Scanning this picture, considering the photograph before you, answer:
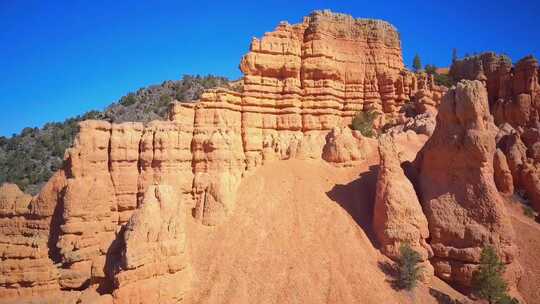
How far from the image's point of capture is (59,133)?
4856 centimetres

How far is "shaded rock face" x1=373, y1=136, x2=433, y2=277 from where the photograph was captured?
1315 cm

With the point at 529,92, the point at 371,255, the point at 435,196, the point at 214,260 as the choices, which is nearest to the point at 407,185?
the point at 435,196

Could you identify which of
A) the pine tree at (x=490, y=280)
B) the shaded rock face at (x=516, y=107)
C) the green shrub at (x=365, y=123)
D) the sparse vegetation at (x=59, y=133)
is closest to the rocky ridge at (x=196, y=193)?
the shaded rock face at (x=516, y=107)

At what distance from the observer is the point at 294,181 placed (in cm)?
1670

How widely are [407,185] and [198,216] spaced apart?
7.95m

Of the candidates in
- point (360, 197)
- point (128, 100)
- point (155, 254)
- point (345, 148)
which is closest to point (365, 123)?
point (345, 148)

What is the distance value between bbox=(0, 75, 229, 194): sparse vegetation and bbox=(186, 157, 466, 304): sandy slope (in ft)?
87.2

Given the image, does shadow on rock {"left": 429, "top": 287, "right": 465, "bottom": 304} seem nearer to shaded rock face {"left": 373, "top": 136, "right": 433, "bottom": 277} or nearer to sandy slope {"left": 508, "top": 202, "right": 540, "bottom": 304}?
shaded rock face {"left": 373, "top": 136, "right": 433, "bottom": 277}

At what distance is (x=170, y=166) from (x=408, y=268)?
31.1 feet

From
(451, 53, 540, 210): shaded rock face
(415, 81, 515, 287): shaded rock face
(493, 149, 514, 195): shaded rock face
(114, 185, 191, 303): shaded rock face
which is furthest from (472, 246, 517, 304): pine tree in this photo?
(114, 185, 191, 303): shaded rock face

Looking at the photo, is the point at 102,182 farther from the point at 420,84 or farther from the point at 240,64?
the point at 420,84

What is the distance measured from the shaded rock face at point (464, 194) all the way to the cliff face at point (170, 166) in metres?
4.71

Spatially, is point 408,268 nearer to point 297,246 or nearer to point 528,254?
point 297,246

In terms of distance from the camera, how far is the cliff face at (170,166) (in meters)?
12.0
